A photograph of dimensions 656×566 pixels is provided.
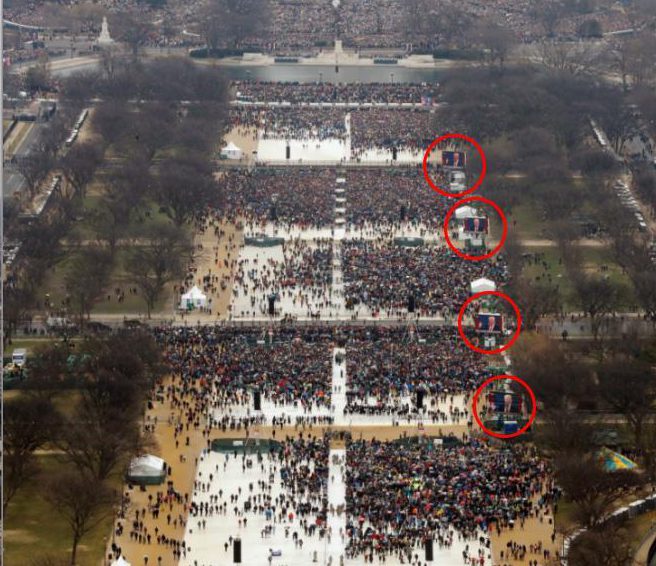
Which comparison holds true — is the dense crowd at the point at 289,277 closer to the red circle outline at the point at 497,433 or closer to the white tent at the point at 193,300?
the white tent at the point at 193,300

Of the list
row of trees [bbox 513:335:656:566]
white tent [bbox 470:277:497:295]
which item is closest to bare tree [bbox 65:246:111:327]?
white tent [bbox 470:277:497:295]

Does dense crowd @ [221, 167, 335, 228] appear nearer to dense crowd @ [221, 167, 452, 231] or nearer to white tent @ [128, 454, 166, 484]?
dense crowd @ [221, 167, 452, 231]

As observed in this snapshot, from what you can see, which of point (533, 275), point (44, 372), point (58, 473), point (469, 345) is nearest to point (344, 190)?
point (533, 275)

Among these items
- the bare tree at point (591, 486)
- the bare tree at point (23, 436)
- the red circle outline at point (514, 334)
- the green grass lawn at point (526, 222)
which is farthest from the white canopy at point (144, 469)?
the green grass lawn at point (526, 222)

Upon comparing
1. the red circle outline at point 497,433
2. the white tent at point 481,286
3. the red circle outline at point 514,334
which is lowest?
the red circle outline at point 497,433

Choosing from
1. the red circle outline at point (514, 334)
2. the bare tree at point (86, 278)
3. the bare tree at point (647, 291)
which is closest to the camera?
the red circle outline at point (514, 334)
